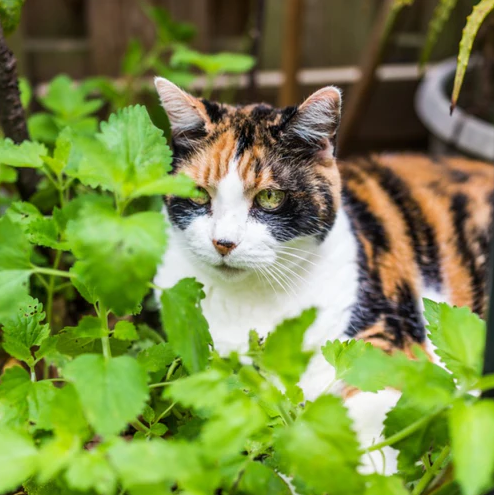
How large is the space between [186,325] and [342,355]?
0.99 feet

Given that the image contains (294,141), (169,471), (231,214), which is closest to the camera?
(169,471)

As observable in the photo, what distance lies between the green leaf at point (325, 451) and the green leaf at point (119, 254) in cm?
29

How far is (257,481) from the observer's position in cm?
98

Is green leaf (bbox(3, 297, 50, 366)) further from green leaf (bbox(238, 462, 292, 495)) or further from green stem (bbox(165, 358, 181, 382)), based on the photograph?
green leaf (bbox(238, 462, 292, 495))

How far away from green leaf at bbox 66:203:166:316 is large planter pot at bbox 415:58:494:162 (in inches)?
80.0

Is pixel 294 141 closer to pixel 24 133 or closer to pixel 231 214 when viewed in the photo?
pixel 231 214

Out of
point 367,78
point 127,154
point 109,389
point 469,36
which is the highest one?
point 469,36

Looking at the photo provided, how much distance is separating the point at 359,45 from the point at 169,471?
3.28 meters

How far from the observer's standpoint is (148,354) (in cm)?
120

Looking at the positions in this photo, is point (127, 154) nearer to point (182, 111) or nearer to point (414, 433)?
point (182, 111)

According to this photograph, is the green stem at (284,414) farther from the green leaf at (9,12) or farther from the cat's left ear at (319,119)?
the green leaf at (9,12)

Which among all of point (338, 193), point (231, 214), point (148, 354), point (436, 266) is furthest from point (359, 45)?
point (148, 354)

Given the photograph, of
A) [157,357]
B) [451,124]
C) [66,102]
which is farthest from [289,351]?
[451,124]

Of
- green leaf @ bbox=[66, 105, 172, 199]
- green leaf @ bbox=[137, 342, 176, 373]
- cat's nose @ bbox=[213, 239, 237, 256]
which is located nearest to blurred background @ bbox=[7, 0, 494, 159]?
cat's nose @ bbox=[213, 239, 237, 256]
